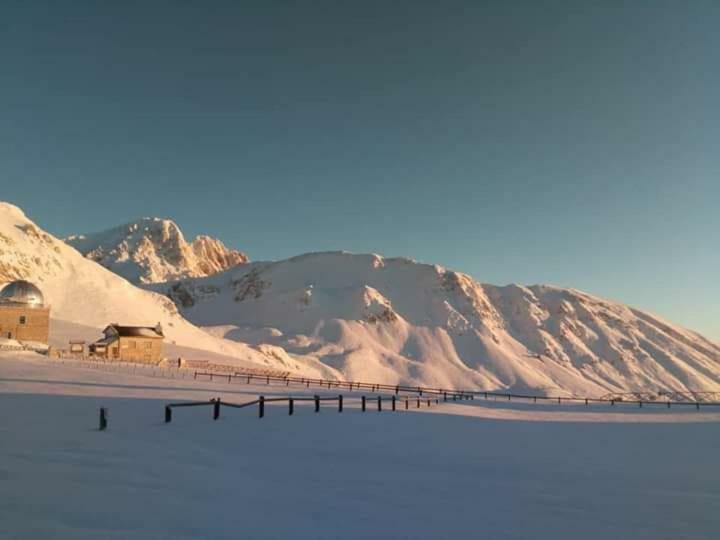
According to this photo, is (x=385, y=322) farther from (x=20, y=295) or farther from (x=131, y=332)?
(x=20, y=295)

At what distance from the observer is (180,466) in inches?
402

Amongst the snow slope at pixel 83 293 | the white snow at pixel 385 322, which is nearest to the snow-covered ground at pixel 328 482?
the white snow at pixel 385 322

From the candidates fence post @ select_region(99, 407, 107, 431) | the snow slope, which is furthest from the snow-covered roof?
fence post @ select_region(99, 407, 107, 431)

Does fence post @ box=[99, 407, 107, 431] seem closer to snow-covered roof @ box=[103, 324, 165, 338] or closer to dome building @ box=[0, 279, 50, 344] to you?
snow-covered roof @ box=[103, 324, 165, 338]

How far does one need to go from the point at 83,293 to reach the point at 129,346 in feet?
167

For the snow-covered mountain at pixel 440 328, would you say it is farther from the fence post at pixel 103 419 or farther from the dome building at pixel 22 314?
the fence post at pixel 103 419

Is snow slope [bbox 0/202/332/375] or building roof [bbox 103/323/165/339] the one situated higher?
snow slope [bbox 0/202/332/375]

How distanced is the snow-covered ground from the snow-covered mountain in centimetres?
10315

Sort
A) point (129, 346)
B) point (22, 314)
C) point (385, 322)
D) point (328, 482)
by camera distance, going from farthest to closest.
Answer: point (385, 322), point (129, 346), point (22, 314), point (328, 482)

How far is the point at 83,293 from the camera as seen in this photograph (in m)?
105

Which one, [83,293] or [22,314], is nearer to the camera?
[22,314]

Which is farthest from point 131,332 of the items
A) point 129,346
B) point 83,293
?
point 83,293

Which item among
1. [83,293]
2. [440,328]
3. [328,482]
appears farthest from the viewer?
[440,328]

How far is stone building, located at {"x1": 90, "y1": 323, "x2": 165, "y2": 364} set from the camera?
62000mm
